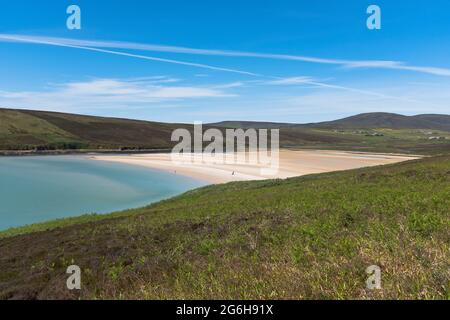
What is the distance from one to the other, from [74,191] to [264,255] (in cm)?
4722


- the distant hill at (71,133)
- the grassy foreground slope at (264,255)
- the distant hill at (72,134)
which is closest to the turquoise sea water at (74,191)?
the grassy foreground slope at (264,255)

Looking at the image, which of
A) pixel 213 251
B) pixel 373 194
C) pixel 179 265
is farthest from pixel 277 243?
pixel 373 194

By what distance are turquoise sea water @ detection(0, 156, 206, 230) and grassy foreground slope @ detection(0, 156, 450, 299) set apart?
21.4m

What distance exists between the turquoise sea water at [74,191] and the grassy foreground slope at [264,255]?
70.4 feet

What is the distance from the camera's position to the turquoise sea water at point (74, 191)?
38.6m

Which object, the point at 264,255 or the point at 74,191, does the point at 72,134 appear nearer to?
the point at 74,191

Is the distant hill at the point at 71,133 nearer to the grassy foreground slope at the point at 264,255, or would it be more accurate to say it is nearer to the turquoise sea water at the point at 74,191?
the turquoise sea water at the point at 74,191

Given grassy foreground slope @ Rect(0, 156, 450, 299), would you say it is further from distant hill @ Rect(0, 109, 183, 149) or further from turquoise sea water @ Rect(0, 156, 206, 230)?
distant hill @ Rect(0, 109, 183, 149)

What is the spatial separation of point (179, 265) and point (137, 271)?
3.79ft

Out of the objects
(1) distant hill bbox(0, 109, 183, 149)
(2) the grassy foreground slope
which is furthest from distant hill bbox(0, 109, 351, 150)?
(2) the grassy foreground slope

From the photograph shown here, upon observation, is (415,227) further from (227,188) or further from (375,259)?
(227,188)

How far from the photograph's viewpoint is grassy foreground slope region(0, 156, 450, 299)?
20.6ft

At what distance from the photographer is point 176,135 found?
17138 centimetres

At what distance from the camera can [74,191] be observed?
169ft
